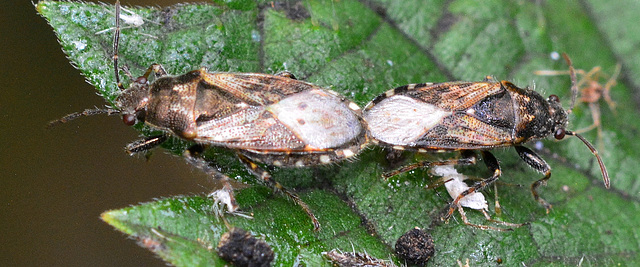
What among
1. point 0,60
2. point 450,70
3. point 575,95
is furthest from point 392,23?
point 0,60

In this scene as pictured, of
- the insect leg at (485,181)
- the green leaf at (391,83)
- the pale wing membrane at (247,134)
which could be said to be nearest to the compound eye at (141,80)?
the green leaf at (391,83)

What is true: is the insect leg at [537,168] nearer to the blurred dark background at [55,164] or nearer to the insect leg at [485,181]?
the insect leg at [485,181]

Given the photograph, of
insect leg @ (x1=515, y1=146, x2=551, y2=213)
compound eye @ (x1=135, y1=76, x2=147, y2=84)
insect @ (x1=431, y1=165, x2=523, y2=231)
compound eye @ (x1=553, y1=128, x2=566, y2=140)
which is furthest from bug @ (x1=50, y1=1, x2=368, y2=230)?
compound eye @ (x1=553, y1=128, x2=566, y2=140)

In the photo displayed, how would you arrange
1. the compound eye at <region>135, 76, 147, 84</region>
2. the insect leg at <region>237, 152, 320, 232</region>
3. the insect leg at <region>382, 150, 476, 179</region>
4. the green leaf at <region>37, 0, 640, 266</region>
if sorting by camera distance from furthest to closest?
1. the insect leg at <region>382, 150, 476, 179</region>
2. the compound eye at <region>135, 76, 147, 84</region>
3. the insect leg at <region>237, 152, 320, 232</region>
4. the green leaf at <region>37, 0, 640, 266</region>

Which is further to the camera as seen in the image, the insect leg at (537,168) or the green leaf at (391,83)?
the insect leg at (537,168)

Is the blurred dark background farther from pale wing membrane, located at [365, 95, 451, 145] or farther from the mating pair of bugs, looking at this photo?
pale wing membrane, located at [365, 95, 451, 145]
